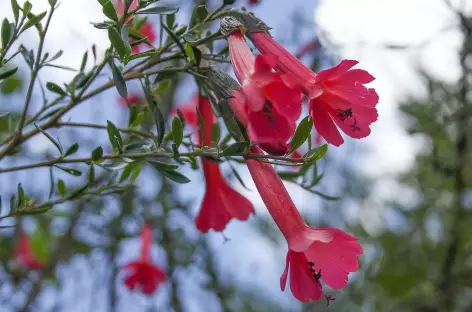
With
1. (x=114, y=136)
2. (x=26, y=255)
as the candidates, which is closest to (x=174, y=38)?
(x=114, y=136)

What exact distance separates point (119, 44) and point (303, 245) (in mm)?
336

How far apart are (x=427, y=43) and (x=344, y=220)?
1.29 metres

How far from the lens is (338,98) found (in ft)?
2.69

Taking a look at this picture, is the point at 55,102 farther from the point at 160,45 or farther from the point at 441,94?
the point at 441,94

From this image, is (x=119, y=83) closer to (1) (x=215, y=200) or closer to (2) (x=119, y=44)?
(2) (x=119, y=44)

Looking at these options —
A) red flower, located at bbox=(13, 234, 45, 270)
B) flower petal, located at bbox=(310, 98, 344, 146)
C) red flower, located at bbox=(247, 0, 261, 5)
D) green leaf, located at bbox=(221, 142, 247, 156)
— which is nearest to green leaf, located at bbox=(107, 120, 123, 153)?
green leaf, located at bbox=(221, 142, 247, 156)

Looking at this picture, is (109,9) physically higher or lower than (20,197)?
higher

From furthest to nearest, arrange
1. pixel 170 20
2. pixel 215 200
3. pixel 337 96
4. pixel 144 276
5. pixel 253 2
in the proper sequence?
pixel 144 276 < pixel 253 2 < pixel 215 200 < pixel 170 20 < pixel 337 96

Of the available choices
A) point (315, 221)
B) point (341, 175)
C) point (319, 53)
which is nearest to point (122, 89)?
point (319, 53)

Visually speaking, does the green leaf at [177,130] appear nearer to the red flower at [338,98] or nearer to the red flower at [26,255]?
the red flower at [338,98]

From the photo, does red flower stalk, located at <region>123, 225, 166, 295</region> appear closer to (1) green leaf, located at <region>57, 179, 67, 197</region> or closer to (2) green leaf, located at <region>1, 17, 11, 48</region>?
(1) green leaf, located at <region>57, 179, 67, 197</region>

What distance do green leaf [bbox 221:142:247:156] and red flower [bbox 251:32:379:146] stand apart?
0.10 m

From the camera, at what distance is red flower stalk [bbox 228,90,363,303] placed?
2.70 feet

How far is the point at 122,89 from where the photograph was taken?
0.80 m
